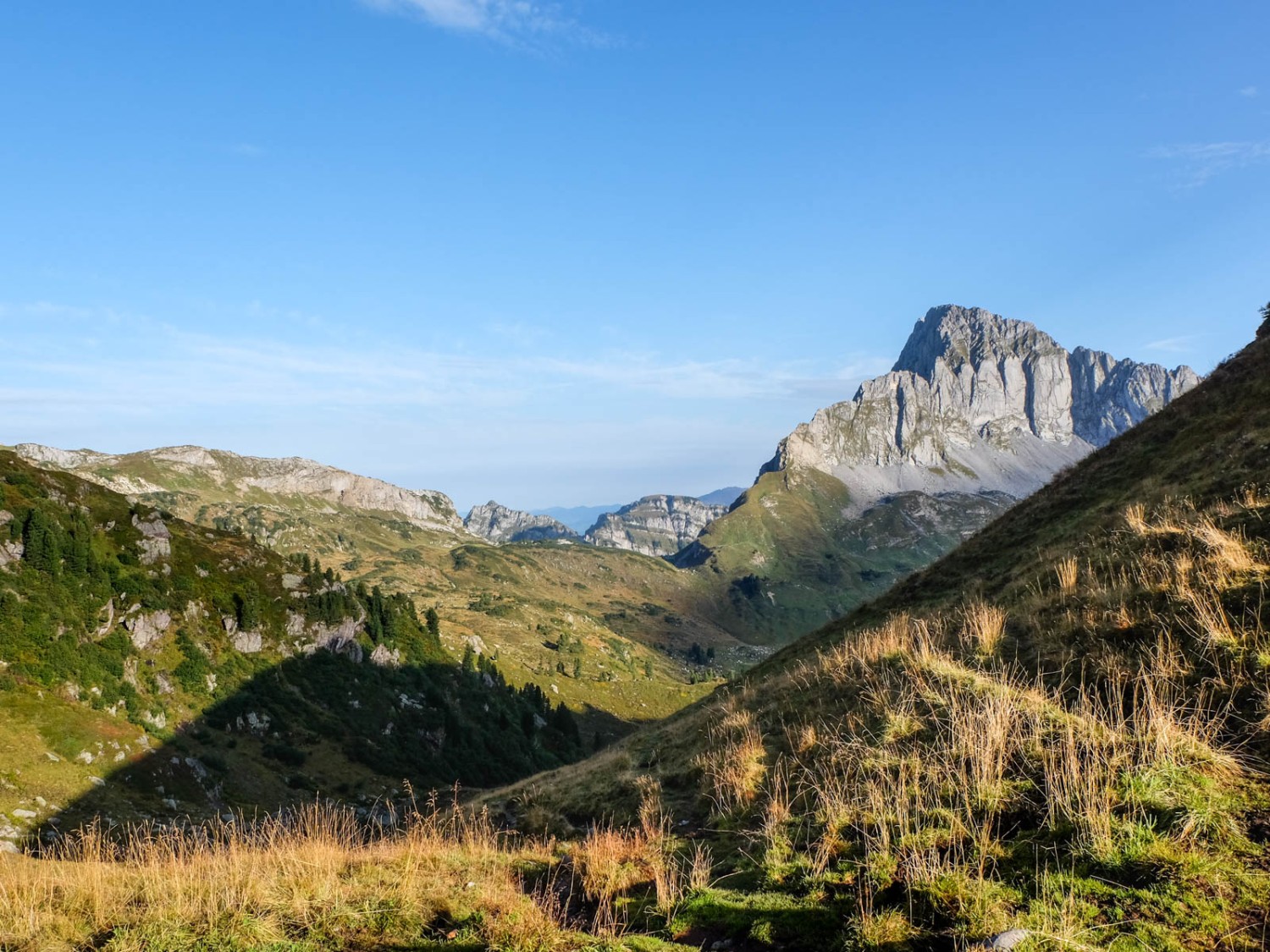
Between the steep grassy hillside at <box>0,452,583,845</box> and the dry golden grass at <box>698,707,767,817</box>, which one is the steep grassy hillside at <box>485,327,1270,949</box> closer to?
the dry golden grass at <box>698,707,767,817</box>

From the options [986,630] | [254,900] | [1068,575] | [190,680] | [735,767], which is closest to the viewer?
[254,900]

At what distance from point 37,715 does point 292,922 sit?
70.1 meters

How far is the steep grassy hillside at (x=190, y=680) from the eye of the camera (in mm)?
58906

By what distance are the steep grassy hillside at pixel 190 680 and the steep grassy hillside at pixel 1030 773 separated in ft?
169

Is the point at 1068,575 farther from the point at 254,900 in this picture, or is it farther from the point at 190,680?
the point at 190,680

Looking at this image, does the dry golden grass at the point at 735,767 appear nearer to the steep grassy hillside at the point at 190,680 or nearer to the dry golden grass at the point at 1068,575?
the dry golden grass at the point at 1068,575

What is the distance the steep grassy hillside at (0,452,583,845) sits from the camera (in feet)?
193

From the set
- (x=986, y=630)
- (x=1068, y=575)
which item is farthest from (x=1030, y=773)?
(x=1068, y=575)

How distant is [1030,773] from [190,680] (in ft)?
315

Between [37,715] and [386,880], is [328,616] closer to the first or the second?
[37,715]

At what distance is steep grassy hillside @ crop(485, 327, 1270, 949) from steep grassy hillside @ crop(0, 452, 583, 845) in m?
51.4

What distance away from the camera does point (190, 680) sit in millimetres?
80812

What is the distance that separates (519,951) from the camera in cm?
809

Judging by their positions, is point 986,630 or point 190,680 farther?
point 190,680
